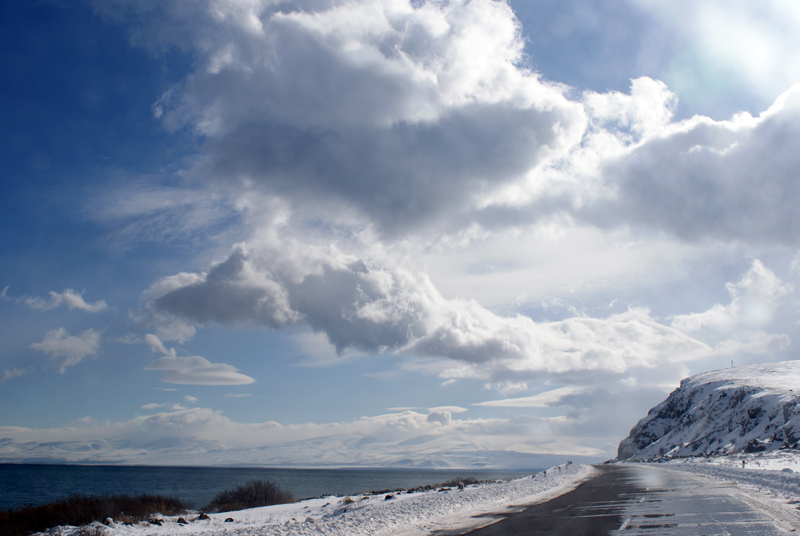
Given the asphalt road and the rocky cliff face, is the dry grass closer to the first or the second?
the asphalt road

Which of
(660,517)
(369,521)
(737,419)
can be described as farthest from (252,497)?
(737,419)

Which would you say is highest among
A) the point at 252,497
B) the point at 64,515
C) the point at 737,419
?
the point at 64,515

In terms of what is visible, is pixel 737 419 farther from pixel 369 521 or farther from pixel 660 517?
pixel 369 521

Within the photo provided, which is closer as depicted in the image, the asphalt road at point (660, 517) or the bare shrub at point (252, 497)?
the asphalt road at point (660, 517)

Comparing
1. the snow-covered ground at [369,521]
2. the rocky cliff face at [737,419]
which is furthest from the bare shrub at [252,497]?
the rocky cliff face at [737,419]

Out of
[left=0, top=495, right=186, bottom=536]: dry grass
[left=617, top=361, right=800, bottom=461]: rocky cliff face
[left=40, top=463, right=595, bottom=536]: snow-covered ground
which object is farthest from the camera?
[left=617, top=361, right=800, bottom=461]: rocky cliff face

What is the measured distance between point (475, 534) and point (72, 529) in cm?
1914

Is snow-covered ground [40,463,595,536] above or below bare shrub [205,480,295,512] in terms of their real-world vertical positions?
above

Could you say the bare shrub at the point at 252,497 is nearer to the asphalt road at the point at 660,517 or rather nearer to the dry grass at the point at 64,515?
the dry grass at the point at 64,515

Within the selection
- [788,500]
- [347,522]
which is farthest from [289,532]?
[788,500]

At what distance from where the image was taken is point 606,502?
20.5 m

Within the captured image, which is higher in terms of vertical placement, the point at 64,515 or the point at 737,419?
the point at 64,515

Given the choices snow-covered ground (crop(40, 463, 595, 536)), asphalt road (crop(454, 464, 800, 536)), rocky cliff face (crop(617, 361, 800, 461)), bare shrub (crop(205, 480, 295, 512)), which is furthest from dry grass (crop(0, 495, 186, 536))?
rocky cliff face (crop(617, 361, 800, 461))

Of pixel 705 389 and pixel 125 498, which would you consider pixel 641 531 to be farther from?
pixel 705 389
